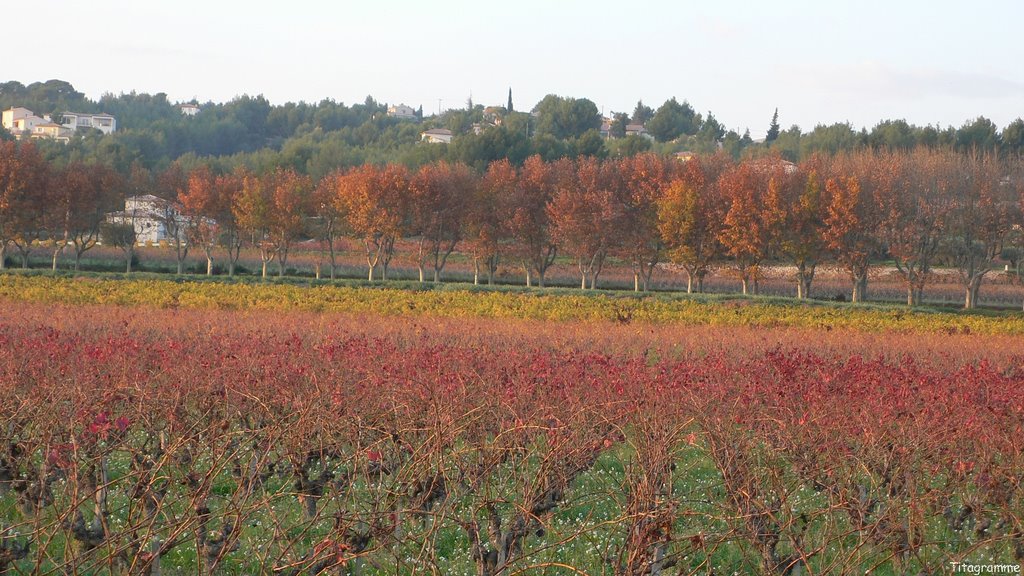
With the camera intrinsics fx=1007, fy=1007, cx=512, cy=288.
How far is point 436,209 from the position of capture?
2120 inches

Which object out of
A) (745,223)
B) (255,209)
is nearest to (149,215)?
(255,209)

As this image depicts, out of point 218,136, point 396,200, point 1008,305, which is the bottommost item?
point 1008,305

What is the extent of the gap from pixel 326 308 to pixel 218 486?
19.6 m

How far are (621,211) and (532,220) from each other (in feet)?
15.9

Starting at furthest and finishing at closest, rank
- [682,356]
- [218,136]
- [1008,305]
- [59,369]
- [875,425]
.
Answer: [218,136]
[1008,305]
[682,356]
[59,369]
[875,425]

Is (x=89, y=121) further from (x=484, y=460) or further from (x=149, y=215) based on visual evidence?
(x=484, y=460)

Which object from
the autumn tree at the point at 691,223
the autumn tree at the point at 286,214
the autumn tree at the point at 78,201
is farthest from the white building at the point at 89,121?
the autumn tree at the point at 691,223

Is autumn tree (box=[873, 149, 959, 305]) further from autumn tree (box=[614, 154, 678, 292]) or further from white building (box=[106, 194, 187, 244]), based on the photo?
white building (box=[106, 194, 187, 244])

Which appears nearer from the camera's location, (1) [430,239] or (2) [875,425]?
(2) [875,425]

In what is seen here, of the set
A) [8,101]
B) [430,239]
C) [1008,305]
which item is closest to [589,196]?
[430,239]

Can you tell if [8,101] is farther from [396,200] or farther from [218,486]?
[218,486]

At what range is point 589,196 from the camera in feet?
170

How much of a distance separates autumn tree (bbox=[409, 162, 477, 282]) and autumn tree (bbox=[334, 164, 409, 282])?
710mm

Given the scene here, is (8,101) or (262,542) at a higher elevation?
(8,101)
